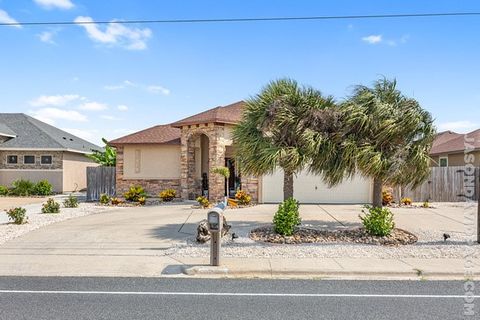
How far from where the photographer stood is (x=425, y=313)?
5.30 meters

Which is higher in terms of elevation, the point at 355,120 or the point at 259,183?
the point at 355,120

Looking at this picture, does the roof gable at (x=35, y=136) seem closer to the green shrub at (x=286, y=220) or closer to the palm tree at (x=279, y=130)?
the palm tree at (x=279, y=130)

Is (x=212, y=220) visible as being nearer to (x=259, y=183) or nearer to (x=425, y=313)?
(x=425, y=313)

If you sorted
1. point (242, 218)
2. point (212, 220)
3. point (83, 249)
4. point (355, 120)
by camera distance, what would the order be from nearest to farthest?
point (212, 220)
point (83, 249)
point (355, 120)
point (242, 218)

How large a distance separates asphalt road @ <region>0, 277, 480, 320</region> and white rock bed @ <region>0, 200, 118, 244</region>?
469 centimetres

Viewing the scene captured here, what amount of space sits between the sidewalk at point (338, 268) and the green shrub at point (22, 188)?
829 inches

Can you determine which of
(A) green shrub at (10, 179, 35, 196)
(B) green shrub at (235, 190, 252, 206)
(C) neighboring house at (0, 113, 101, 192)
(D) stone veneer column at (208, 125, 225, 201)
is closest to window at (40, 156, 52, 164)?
(C) neighboring house at (0, 113, 101, 192)

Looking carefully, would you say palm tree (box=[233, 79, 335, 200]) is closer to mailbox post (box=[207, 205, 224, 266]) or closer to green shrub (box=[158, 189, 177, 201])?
mailbox post (box=[207, 205, 224, 266])

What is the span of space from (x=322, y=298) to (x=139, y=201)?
14.4 metres

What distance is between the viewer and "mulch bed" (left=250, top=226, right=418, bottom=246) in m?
10.0

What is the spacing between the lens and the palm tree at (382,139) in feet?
33.9

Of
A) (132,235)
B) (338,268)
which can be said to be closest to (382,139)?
(338,268)

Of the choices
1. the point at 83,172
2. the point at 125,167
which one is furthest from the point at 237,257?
the point at 83,172

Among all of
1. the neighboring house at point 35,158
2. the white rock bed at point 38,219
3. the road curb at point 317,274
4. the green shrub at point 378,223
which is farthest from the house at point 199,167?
the road curb at point 317,274
